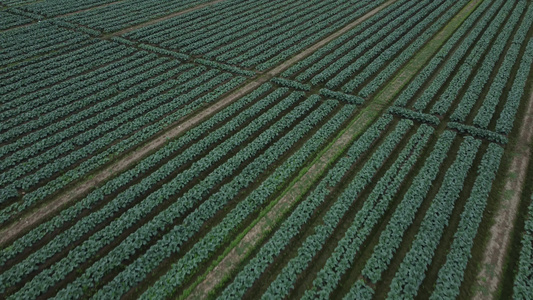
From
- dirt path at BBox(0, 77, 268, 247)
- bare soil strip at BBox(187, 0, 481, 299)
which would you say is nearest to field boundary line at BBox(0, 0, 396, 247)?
dirt path at BBox(0, 77, 268, 247)

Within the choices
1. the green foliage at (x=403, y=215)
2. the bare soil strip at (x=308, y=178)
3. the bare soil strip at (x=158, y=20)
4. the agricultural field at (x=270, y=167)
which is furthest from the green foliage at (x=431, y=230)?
the bare soil strip at (x=158, y=20)

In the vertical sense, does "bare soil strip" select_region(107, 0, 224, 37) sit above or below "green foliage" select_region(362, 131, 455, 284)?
above

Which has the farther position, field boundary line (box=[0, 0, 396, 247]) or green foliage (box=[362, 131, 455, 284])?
field boundary line (box=[0, 0, 396, 247])

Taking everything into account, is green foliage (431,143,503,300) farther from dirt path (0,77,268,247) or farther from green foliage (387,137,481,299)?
dirt path (0,77,268,247)

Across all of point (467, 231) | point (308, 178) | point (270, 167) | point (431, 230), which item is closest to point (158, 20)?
point (270, 167)

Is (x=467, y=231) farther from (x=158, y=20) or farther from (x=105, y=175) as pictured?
(x=158, y=20)

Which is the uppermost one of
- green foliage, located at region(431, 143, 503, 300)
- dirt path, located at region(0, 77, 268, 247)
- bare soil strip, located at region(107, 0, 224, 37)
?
bare soil strip, located at region(107, 0, 224, 37)

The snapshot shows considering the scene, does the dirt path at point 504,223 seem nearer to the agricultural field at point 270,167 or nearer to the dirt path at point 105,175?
the agricultural field at point 270,167
